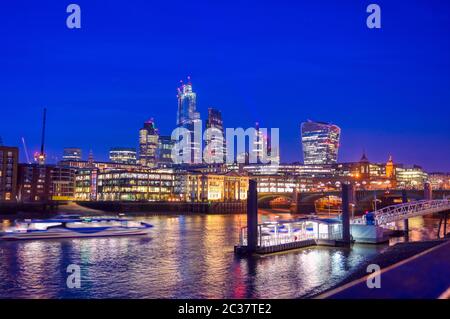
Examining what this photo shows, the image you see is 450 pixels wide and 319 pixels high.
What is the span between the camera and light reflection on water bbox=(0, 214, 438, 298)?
96.9ft

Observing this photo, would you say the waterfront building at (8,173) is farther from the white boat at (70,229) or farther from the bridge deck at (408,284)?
the bridge deck at (408,284)

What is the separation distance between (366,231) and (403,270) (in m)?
32.5

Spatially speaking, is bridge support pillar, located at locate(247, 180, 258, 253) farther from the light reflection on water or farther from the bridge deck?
the bridge deck

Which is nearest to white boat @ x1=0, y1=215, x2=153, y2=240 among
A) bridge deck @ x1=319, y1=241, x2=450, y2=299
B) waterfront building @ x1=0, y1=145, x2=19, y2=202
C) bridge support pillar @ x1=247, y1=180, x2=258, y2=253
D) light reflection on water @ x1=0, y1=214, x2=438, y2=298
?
light reflection on water @ x1=0, y1=214, x2=438, y2=298

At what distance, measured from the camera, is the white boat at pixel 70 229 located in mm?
61303

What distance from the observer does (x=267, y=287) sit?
3053 cm

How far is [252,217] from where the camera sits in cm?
4350

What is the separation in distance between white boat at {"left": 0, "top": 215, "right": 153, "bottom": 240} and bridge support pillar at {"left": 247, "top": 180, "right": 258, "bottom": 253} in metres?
30.2

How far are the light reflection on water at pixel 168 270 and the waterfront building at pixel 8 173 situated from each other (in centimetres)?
10148

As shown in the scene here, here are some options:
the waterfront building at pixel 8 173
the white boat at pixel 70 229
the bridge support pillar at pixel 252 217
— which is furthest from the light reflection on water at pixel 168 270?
the waterfront building at pixel 8 173

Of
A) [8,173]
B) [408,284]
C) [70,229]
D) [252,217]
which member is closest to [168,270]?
[252,217]

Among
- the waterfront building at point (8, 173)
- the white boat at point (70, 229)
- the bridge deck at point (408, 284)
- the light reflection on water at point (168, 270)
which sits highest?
the waterfront building at point (8, 173)

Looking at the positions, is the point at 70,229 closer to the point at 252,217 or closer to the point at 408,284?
the point at 252,217

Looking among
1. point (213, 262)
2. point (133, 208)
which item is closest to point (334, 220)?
point (213, 262)
